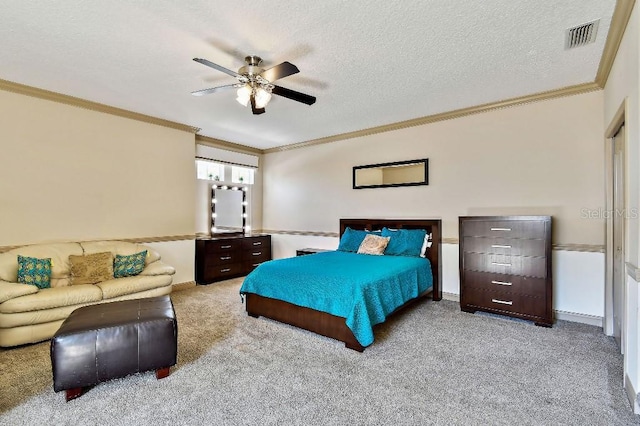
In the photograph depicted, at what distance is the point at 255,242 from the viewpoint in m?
6.20

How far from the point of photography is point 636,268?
200cm

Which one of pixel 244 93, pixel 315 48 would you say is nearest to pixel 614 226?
pixel 315 48

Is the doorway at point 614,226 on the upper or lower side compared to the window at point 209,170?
lower

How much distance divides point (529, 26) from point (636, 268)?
1.90 m

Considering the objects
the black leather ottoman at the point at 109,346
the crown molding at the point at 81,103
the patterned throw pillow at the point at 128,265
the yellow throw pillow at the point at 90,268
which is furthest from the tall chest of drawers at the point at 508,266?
the crown molding at the point at 81,103

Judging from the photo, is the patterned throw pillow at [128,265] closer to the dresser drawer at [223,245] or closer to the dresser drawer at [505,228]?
the dresser drawer at [223,245]

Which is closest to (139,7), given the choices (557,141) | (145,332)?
(145,332)

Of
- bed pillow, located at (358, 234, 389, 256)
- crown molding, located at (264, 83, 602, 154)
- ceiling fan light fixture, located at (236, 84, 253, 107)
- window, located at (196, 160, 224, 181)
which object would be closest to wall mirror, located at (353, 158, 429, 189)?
crown molding, located at (264, 83, 602, 154)

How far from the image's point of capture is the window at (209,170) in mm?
5727

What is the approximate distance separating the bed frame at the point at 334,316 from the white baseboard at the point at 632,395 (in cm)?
179

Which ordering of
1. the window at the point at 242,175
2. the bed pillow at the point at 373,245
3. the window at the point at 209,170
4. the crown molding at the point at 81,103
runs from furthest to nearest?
the window at the point at 242,175, the window at the point at 209,170, the bed pillow at the point at 373,245, the crown molding at the point at 81,103

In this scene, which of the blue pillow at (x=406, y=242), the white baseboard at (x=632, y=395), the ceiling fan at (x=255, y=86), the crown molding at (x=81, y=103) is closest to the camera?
the white baseboard at (x=632, y=395)

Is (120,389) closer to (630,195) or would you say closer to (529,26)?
(630,195)

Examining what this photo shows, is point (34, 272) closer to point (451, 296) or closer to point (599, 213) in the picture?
point (451, 296)
